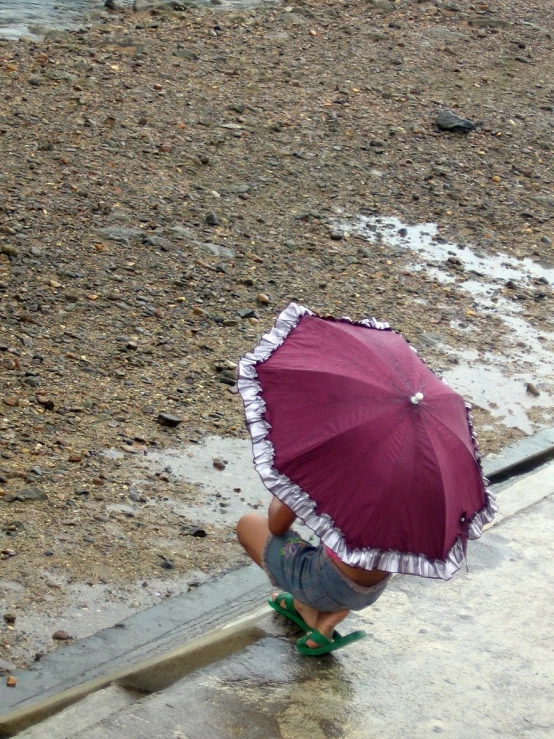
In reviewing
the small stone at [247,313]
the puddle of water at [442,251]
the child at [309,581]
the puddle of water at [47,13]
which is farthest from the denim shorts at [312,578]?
the puddle of water at [47,13]

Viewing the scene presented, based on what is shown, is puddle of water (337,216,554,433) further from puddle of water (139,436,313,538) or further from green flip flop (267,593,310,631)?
green flip flop (267,593,310,631)

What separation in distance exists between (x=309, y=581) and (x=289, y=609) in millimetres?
261

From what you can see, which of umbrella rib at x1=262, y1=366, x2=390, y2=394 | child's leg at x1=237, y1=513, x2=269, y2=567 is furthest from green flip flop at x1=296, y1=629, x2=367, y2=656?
umbrella rib at x1=262, y1=366, x2=390, y2=394

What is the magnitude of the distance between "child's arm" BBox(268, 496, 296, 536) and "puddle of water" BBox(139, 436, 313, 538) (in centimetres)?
95

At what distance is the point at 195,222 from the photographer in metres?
6.98

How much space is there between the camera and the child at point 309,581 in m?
3.31

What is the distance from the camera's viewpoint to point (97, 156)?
7383 mm

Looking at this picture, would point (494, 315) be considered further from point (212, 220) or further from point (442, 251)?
point (212, 220)

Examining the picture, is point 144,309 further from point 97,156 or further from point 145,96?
point 145,96

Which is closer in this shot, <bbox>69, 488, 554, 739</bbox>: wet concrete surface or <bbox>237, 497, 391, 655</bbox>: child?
<bbox>69, 488, 554, 739</bbox>: wet concrete surface

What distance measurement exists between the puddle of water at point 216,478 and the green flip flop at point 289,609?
2.80ft

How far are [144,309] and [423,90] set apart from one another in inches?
202

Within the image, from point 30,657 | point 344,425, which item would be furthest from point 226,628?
point 344,425

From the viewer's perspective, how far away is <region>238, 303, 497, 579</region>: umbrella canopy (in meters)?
3.03
